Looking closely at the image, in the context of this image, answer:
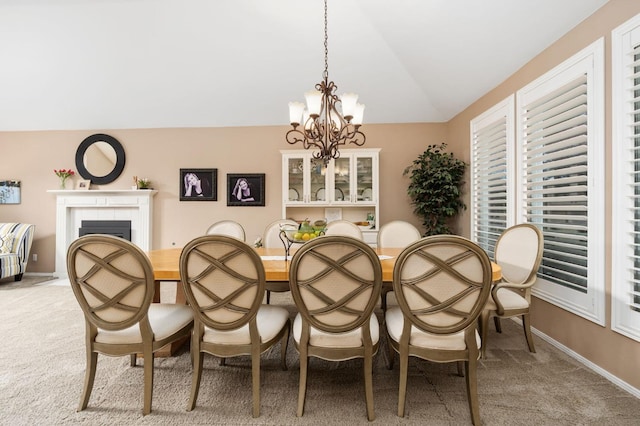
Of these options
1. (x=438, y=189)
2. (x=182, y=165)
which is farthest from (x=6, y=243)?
(x=438, y=189)

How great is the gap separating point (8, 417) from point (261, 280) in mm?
1539

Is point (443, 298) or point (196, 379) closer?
point (443, 298)

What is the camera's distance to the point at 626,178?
1824 mm

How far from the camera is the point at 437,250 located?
139cm

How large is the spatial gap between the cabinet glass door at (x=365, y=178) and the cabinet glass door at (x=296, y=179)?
829mm

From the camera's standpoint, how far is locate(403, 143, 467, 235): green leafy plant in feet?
12.8

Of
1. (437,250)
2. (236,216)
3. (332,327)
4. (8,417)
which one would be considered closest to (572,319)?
(437,250)

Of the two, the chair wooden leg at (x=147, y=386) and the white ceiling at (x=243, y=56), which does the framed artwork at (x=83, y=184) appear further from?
the chair wooden leg at (x=147, y=386)

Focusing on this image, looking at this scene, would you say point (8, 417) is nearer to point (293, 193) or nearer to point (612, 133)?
point (293, 193)

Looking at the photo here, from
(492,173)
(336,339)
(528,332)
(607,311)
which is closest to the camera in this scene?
(336,339)

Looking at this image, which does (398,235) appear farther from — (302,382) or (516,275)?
(302,382)

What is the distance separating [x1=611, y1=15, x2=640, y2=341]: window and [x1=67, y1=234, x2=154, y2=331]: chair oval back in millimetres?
2775

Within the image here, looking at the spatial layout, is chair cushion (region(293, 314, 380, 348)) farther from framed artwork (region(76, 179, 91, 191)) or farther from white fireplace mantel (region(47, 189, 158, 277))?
framed artwork (region(76, 179, 91, 191))

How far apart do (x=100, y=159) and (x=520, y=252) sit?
5886 millimetres
